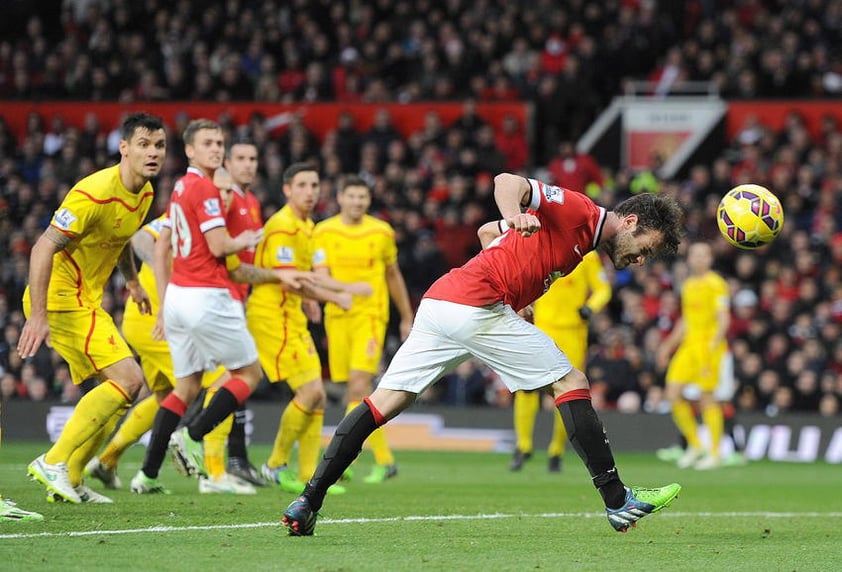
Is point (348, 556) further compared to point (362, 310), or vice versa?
point (362, 310)

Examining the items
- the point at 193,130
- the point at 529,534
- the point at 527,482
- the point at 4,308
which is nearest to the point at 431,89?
the point at 4,308

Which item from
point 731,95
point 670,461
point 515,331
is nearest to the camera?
point 515,331

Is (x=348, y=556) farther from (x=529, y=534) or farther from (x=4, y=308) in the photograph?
(x=4, y=308)

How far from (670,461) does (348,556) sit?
10935 mm

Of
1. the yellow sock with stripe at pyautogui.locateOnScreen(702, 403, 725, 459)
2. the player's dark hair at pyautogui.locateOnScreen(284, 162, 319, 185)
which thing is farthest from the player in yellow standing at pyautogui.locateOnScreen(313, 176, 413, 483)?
the yellow sock with stripe at pyautogui.locateOnScreen(702, 403, 725, 459)

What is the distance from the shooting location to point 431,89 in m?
24.9

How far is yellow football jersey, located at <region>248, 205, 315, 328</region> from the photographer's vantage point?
11.5 m

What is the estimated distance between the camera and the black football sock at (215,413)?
398 inches

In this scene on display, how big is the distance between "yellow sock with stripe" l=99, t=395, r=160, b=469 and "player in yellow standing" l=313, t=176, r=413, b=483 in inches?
96.7

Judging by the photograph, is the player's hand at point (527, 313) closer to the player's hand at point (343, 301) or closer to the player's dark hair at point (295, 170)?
the player's hand at point (343, 301)

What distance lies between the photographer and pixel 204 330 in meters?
9.84

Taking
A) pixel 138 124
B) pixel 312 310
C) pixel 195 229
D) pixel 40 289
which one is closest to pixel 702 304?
pixel 312 310

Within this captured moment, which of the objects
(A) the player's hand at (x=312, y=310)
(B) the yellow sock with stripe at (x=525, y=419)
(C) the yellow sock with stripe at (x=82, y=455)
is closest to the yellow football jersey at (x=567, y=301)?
(B) the yellow sock with stripe at (x=525, y=419)

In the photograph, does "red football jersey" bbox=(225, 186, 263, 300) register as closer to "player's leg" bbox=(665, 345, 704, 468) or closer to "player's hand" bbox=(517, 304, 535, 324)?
"player's hand" bbox=(517, 304, 535, 324)
